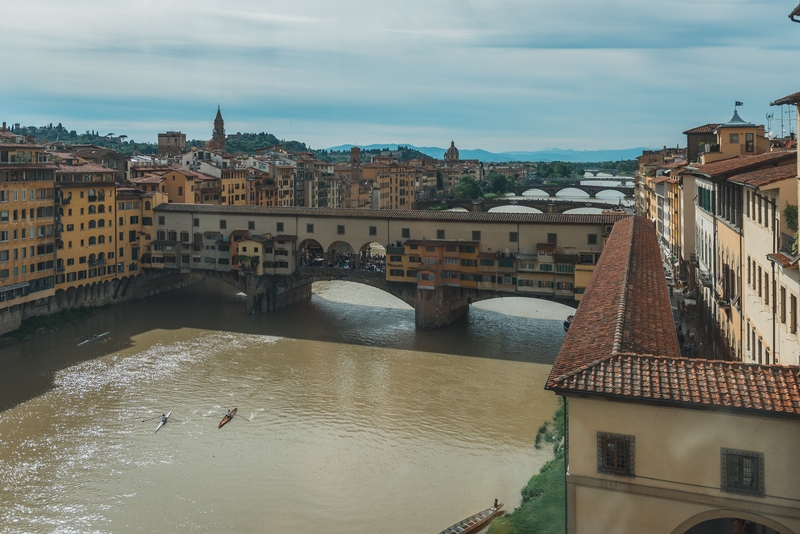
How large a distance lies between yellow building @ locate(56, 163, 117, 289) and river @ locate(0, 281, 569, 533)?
7.57 feet

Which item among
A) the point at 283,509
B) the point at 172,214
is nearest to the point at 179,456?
the point at 283,509

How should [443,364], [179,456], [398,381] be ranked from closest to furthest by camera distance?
1. [179,456]
2. [398,381]
3. [443,364]

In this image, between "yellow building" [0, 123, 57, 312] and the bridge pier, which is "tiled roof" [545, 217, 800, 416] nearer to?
the bridge pier

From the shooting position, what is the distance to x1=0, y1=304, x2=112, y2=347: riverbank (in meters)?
25.8

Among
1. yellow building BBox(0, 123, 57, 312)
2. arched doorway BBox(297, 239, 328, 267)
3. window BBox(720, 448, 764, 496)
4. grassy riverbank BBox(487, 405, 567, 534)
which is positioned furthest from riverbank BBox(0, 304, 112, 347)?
window BBox(720, 448, 764, 496)

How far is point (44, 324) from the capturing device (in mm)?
27469

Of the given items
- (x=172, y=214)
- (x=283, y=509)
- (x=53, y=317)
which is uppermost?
(x=172, y=214)

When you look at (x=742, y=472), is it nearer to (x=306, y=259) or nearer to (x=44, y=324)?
(x=44, y=324)

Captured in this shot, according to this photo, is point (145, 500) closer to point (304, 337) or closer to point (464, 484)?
point (464, 484)

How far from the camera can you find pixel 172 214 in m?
33.4

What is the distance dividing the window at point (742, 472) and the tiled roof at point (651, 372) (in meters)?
0.47

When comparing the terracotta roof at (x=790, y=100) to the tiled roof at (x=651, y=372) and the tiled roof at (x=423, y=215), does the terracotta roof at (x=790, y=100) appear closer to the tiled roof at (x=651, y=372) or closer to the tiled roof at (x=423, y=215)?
the tiled roof at (x=651, y=372)

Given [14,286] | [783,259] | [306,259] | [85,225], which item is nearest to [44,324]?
[14,286]

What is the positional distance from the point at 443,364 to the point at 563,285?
234 inches
